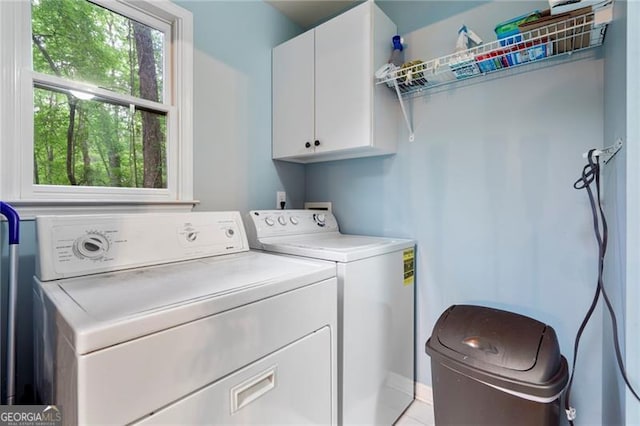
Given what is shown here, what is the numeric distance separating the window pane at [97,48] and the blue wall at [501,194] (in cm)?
140

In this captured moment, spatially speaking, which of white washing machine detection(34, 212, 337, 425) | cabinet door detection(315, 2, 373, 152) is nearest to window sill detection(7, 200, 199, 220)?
white washing machine detection(34, 212, 337, 425)

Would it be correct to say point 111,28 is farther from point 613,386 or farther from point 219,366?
point 613,386

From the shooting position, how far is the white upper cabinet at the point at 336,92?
167 cm

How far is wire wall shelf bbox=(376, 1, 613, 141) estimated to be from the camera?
118cm

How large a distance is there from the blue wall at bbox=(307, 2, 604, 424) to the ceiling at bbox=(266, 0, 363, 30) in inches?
23.8

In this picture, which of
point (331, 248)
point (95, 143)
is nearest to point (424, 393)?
point (331, 248)

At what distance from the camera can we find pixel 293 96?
202cm

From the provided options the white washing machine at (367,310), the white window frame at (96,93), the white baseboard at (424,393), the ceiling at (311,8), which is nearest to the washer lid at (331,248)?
the white washing machine at (367,310)

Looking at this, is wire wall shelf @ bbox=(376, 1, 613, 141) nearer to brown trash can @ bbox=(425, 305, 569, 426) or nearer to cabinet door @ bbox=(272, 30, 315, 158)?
cabinet door @ bbox=(272, 30, 315, 158)

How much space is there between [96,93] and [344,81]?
1256mm

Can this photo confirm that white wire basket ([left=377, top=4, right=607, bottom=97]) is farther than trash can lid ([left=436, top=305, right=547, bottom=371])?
Yes

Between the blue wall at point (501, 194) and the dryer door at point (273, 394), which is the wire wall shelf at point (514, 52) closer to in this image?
the blue wall at point (501, 194)

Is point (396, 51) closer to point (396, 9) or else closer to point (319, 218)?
point (396, 9)
